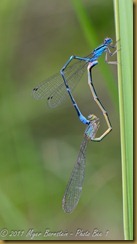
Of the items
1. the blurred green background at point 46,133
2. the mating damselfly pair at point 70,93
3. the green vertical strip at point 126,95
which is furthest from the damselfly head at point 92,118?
the green vertical strip at point 126,95

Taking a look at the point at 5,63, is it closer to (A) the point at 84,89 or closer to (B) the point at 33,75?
(B) the point at 33,75

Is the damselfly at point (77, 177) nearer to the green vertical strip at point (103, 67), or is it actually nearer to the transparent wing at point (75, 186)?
the transparent wing at point (75, 186)

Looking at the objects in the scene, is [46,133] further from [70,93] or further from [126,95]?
[126,95]

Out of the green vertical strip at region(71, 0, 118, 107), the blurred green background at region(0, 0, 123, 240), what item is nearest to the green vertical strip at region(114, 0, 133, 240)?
the green vertical strip at region(71, 0, 118, 107)

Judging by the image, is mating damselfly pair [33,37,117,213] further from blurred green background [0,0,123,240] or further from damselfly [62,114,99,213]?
blurred green background [0,0,123,240]

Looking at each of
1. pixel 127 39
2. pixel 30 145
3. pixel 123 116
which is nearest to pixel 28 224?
pixel 30 145

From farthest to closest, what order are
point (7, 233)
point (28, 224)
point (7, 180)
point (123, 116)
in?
point (7, 180)
point (28, 224)
point (7, 233)
point (123, 116)

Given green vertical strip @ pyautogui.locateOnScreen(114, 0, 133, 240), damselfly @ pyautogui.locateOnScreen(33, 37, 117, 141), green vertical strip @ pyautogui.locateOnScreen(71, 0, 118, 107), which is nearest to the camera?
green vertical strip @ pyautogui.locateOnScreen(114, 0, 133, 240)
